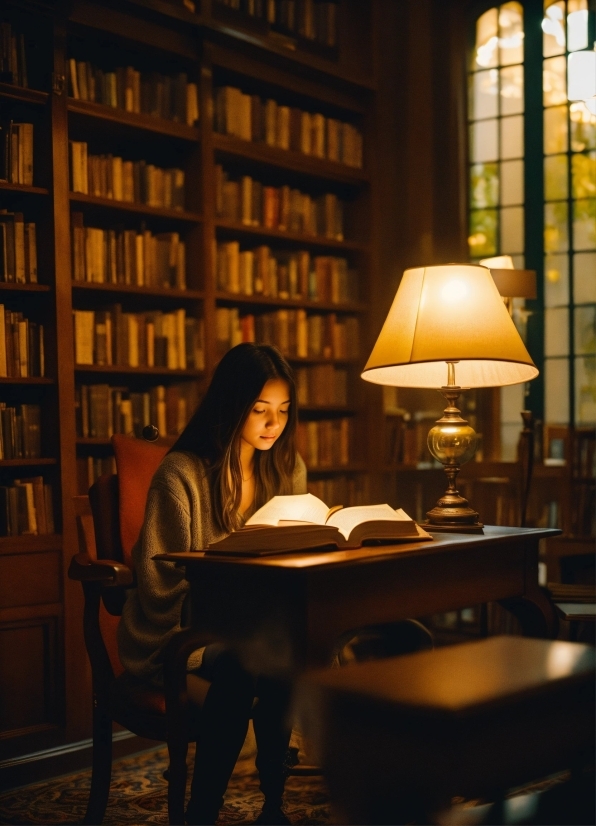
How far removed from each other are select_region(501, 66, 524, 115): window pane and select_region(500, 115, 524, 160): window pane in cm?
4

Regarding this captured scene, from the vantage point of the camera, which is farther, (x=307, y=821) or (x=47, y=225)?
(x=47, y=225)

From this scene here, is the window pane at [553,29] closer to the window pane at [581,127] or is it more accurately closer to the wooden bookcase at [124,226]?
the window pane at [581,127]

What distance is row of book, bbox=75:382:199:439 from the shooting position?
3580mm

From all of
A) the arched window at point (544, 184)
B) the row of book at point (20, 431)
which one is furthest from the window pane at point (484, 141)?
the row of book at point (20, 431)

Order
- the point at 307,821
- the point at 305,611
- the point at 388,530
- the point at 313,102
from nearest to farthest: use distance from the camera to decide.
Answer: the point at 305,611 → the point at 388,530 → the point at 307,821 → the point at 313,102

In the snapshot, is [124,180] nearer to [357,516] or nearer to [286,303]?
[286,303]

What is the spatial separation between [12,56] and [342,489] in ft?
7.59

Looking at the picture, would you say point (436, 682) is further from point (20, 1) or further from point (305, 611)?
point (20, 1)

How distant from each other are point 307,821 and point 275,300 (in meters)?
2.22

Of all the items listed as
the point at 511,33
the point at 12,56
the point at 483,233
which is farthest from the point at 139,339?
the point at 511,33

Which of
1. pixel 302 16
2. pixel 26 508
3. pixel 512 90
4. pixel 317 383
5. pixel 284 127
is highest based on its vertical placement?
pixel 302 16

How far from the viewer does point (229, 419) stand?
253 centimetres

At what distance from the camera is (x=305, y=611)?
1828 millimetres

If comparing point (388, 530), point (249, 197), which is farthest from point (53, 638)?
point (249, 197)
